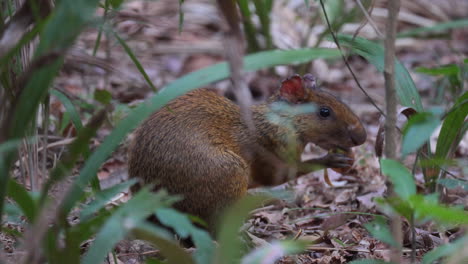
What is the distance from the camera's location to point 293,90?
5.21 metres

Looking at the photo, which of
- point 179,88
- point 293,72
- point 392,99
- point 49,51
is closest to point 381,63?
point 392,99

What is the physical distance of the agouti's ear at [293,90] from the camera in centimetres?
514

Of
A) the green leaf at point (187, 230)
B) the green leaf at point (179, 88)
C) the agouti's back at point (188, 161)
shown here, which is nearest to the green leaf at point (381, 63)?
the agouti's back at point (188, 161)

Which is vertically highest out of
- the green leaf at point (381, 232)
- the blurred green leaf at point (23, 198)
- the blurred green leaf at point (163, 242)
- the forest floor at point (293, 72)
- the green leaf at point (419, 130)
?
the green leaf at point (419, 130)

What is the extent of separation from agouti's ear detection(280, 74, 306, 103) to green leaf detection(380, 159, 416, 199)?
2615 mm

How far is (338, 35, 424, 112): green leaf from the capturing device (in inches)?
167

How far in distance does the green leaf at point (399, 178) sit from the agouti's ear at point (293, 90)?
2.61m

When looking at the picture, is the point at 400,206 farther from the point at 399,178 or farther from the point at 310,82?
the point at 310,82

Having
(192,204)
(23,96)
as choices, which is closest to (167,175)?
(192,204)

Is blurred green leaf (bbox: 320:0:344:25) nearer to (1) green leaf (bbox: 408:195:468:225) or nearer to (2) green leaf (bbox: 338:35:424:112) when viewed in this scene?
(2) green leaf (bbox: 338:35:424:112)

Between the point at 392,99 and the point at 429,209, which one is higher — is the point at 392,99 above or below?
above

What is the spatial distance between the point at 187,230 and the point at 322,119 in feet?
9.40

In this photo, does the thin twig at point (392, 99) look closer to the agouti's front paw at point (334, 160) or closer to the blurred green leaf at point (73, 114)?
the blurred green leaf at point (73, 114)

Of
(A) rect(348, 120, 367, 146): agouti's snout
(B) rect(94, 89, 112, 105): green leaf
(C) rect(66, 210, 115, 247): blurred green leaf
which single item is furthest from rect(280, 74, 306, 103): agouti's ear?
(C) rect(66, 210, 115, 247): blurred green leaf
